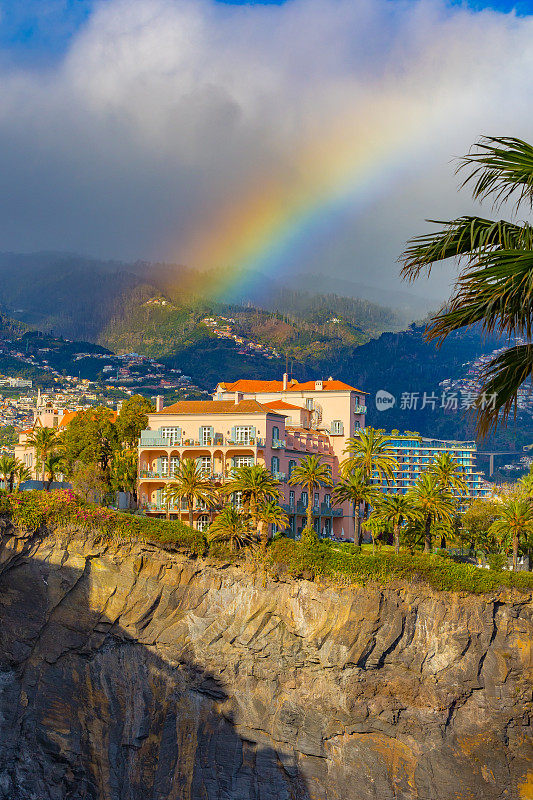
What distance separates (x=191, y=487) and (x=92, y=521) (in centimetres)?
742

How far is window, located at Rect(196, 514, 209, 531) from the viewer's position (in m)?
73.2

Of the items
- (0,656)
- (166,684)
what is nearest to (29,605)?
(0,656)

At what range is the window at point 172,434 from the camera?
255ft

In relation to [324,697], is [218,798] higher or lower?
lower

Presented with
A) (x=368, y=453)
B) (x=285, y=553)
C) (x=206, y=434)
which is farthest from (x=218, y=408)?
(x=285, y=553)

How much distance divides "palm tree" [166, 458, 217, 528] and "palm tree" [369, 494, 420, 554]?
12128mm

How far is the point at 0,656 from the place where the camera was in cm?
6625

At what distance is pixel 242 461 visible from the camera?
75.6 m

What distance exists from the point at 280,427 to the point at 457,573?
19422mm

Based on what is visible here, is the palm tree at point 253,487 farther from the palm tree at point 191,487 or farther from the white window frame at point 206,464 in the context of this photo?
the white window frame at point 206,464

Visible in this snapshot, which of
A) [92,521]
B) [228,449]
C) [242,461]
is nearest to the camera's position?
[92,521]

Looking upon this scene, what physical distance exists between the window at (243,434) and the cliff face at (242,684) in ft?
36.2

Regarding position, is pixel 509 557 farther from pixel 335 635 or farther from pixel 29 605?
pixel 29 605

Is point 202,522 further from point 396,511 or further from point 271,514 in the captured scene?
point 396,511
